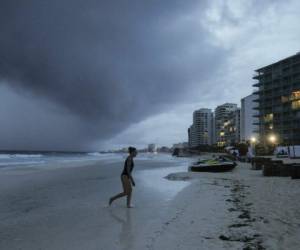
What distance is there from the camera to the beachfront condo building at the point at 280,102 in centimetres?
9200

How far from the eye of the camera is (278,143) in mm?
95938

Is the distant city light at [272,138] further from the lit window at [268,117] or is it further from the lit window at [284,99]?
the lit window at [284,99]

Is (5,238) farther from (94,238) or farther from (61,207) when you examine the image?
(61,207)

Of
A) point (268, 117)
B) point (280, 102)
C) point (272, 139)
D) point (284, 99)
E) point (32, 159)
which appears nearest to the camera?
point (32, 159)

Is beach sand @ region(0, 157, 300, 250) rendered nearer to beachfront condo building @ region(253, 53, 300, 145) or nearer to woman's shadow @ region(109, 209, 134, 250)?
woman's shadow @ region(109, 209, 134, 250)

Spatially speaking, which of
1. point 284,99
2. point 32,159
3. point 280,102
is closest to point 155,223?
point 32,159

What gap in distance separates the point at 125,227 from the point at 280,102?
98696 mm

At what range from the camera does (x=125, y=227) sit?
8.85 meters

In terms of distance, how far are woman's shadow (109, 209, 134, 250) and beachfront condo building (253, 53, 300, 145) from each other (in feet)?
285

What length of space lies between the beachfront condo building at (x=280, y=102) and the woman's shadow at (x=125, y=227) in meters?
86.9

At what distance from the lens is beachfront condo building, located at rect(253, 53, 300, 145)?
92000mm

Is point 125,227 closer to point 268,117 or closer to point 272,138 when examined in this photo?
point 272,138

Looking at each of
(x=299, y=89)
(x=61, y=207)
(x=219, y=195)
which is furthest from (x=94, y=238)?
(x=299, y=89)

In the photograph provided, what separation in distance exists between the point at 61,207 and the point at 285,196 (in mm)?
8979
